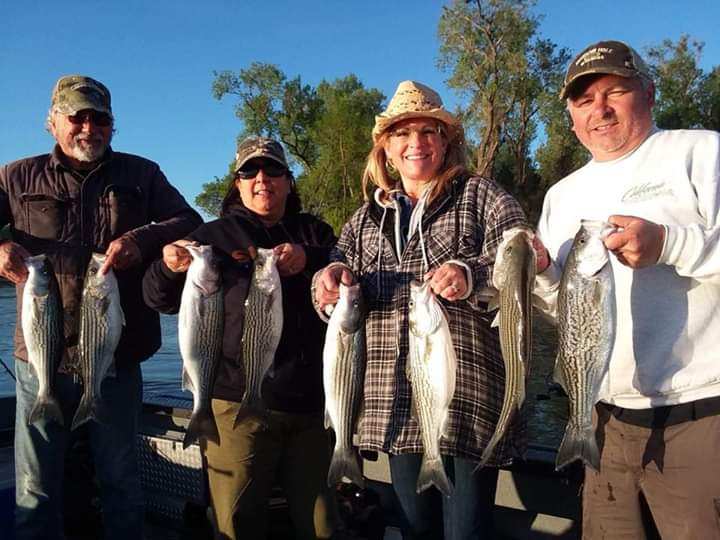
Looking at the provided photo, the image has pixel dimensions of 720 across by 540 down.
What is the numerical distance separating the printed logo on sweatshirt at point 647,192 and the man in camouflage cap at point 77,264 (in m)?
2.89

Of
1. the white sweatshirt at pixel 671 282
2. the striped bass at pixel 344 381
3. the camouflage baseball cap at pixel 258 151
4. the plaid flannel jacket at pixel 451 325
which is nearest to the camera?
the white sweatshirt at pixel 671 282

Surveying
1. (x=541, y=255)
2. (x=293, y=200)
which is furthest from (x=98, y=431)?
(x=541, y=255)

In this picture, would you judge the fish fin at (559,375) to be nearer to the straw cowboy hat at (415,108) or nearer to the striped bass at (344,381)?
the striped bass at (344,381)

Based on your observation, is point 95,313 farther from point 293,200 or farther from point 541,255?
point 541,255

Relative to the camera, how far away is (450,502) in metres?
3.29

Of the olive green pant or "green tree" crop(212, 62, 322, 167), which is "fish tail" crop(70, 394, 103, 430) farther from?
"green tree" crop(212, 62, 322, 167)

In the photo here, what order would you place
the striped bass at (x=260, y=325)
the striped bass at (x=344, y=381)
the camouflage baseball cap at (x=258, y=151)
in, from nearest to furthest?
the striped bass at (x=344, y=381), the striped bass at (x=260, y=325), the camouflage baseball cap at (x=258, y=151)

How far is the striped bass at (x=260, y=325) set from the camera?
149 inches

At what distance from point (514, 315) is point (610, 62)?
1.43m

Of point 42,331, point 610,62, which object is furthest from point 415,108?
point 42,331

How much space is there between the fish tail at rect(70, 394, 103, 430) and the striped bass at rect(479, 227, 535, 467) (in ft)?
8.07

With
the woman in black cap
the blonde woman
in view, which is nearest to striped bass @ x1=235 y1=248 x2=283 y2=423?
the woman in black cap

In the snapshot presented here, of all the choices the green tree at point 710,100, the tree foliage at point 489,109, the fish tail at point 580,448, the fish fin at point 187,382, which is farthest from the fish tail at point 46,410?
the green tree at point 710,100

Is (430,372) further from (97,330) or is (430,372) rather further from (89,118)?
(89,118)
